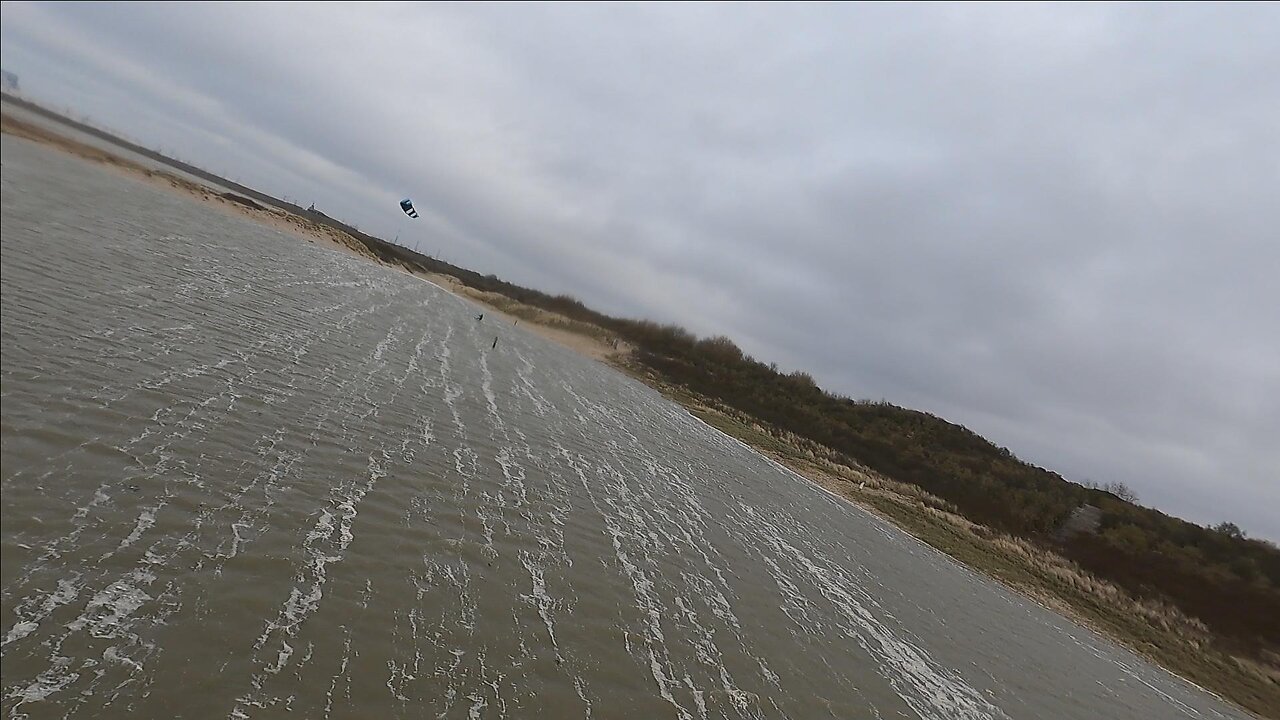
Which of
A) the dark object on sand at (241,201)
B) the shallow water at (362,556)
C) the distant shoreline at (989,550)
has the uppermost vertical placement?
the dark object on sand at (241,201)

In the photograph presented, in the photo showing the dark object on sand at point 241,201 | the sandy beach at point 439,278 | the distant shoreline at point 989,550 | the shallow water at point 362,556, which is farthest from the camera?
the dark object on sand at point 241,201

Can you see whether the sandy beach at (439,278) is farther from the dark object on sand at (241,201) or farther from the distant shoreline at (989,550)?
the distant shoreline at (989,550)

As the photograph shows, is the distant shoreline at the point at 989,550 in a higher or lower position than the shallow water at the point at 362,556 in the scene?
higher

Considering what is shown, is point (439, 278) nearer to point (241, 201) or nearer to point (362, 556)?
point (241, 201)

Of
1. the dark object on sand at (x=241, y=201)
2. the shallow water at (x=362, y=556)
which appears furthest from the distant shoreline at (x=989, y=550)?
the shallow water at (x=362, y=556)

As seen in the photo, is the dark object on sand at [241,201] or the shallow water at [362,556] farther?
the dark object on sand at [241,201]

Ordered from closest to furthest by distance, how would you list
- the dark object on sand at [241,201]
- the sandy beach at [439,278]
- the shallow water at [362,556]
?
the shallow water at [362,556] < the sandy beach at [439,278] < the dark object on sand at [241,201]

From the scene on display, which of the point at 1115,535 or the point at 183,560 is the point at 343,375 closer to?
the point at 183,560

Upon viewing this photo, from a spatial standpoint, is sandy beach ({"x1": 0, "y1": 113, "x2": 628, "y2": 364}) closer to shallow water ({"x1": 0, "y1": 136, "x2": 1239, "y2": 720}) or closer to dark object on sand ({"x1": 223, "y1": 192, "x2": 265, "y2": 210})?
dark object on sand ({"x1": 223, "y1": 192, "x2": 265, "y2": 210})
